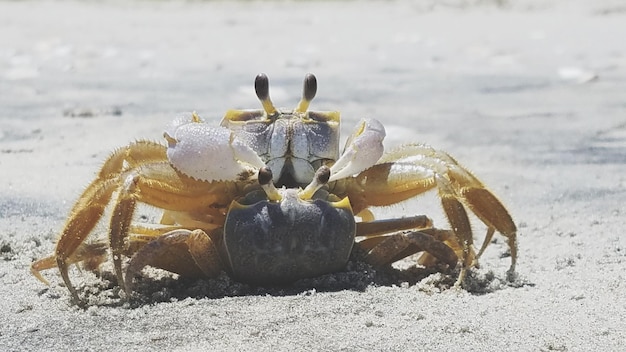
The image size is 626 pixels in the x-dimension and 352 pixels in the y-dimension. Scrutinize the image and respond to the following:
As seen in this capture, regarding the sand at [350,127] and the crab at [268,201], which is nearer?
the sand at [350,127]

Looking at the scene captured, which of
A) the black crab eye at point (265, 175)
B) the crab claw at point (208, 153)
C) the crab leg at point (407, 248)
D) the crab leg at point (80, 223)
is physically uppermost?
the crab claw at point (208, 153)

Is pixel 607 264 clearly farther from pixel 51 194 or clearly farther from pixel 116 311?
pixel 51 194

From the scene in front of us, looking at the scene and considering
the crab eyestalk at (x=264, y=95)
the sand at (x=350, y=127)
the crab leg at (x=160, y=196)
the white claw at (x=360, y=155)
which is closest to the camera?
the sand at (x=350, y=127)

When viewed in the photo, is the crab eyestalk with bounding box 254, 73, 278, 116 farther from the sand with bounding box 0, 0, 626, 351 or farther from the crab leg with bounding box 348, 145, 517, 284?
the sand with bounding box 0, 0, 626, 351

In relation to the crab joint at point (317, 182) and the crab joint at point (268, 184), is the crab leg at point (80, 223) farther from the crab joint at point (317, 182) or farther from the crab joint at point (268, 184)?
the crab joint at point (317, 182)

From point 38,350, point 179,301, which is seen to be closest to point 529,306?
point 179,301

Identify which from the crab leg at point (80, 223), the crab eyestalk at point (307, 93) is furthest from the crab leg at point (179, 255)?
the crab eyestalk at point (307, 93)

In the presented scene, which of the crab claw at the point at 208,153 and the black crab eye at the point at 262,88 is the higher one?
the black crab eye at the point at 262,88

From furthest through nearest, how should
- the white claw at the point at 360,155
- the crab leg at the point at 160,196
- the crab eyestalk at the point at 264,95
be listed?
the crab eyestalk at the point at 264,95
the white claw at the point at 360,155
the crab leg at the point at 160,196
